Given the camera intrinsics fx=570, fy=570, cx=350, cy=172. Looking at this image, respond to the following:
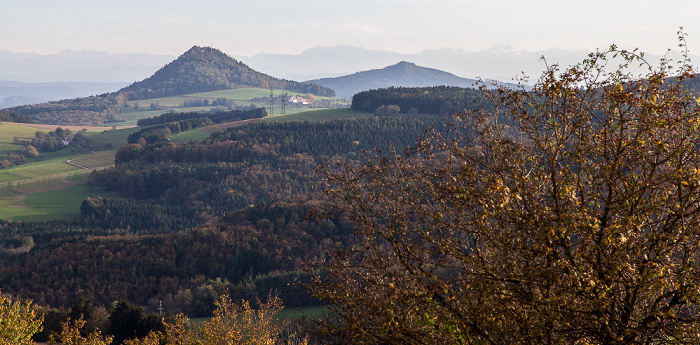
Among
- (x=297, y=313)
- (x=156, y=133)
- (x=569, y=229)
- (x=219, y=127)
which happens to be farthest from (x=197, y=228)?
(x=156, y=133)

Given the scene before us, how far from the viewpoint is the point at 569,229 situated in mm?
6816

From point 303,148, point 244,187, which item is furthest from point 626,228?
point 303,148

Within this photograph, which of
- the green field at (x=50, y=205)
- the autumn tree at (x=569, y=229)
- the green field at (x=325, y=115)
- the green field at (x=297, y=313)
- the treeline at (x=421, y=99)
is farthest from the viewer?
the green field at (x=325, y=115)

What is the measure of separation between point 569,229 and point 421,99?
17302 centimetres

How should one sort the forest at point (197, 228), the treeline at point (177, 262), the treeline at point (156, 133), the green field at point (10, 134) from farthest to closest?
the treeline at point (156, 133) < the green field at point (10, 134) < the forest at point (197, 228) < the treeline at point (177, 262)

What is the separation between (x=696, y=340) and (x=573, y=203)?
2028 mm

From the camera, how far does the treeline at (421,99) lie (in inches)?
6481

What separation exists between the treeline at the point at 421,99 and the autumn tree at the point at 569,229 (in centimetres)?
15080

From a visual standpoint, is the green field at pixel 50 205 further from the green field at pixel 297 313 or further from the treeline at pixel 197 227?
the green field at pixel 297 313

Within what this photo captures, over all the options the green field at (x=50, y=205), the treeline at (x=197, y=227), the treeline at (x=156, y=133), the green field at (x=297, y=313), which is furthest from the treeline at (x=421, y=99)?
the green field at (x=297, y=313)

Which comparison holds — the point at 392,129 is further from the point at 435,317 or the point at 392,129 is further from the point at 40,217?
the point at 435,317

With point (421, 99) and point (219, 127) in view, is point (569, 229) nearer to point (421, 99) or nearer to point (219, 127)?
point (421, 99)

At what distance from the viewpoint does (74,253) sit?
8469 centimetres

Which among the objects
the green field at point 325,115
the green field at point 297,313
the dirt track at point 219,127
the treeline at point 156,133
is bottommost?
the green field at point 297,313
